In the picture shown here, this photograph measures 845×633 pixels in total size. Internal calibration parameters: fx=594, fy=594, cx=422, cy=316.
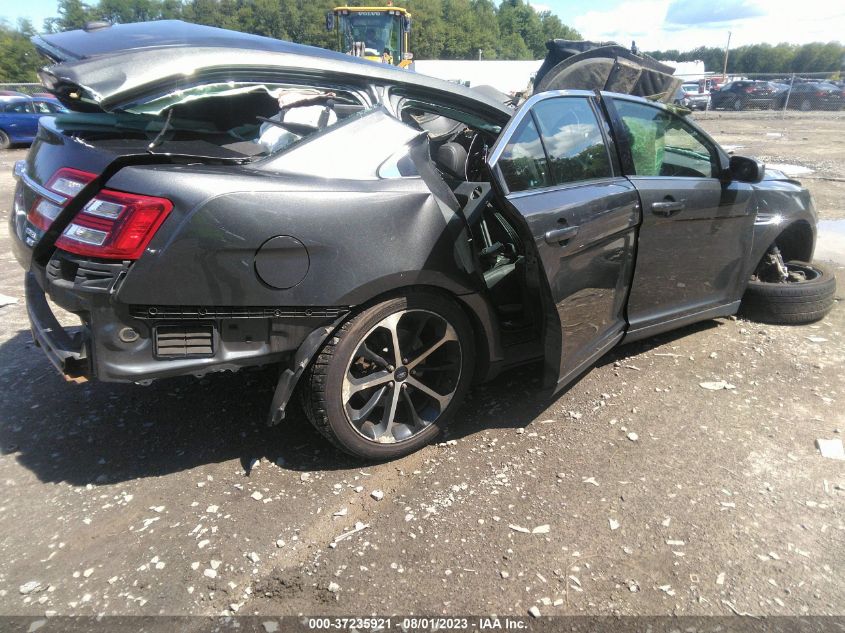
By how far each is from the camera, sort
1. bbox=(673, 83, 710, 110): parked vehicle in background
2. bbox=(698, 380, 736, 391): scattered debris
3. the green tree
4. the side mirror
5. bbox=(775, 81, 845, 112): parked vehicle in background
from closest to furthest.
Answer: bbox=(698, 380, 736, 391): scattered debris → the side mirror → bbox=(775, 81, 845, 112): parked vehicle in background → bbox=(673, 83, 710, 110): parked vehicle in background → the green tree

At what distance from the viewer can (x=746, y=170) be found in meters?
3.84

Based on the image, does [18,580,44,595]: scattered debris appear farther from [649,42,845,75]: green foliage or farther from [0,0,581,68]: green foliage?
[649,42,845,75]: green foliage

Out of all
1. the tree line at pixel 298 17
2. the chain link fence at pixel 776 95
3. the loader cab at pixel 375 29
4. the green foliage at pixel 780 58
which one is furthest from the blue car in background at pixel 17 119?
the green foliage at pixel 780 58

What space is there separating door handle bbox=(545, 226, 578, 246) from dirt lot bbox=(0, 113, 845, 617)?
1054 mm

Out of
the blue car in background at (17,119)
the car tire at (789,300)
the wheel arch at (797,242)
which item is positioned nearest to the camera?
the car tire at (789,300)

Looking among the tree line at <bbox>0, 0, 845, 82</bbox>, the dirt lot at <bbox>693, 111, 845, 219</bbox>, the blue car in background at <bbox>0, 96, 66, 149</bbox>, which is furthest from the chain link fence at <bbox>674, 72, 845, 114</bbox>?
the tree line at <bbox>0, 0, 845, 82</bbox>

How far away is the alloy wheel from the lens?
280 centimetres

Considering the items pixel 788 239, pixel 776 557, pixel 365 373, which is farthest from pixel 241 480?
pixel 788 239

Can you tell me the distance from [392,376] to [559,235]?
1049mm

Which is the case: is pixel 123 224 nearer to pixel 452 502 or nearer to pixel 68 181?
pixel 68 181

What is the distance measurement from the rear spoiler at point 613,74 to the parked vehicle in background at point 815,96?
2713 centimetres

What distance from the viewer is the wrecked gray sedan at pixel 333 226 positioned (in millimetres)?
2283

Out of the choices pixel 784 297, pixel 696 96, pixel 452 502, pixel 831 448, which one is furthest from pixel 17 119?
pixel 696 96

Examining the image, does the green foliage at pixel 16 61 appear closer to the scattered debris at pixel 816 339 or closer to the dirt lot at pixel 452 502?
the dirt lot at pixel 452 502
